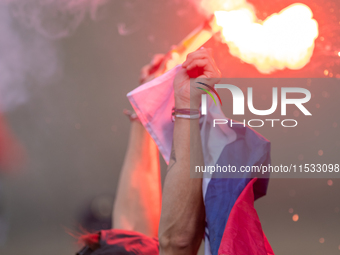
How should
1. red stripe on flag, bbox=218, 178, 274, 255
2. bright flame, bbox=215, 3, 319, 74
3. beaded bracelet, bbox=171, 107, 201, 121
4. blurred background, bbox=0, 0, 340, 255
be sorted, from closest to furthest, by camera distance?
1. red stripe on flag, bbox=218, 178, 274, 255
2. beaded bracelet, bbox=171, 107, 201, 121
3. bright flame, bbox=215, 3, 319, 74
4. blurred background, bbox=0, 0, 340, 255

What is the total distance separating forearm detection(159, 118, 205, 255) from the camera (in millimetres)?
574

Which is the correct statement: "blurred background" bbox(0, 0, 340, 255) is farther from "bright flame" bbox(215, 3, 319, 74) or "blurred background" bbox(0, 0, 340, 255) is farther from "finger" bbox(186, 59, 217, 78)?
"finger" bbox(186, 59, 217, 78)

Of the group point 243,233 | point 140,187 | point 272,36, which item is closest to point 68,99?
→ point 140,187

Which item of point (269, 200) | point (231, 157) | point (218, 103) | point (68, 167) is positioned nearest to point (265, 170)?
point (231, 157)

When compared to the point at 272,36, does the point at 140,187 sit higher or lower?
lower

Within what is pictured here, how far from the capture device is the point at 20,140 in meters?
1.63

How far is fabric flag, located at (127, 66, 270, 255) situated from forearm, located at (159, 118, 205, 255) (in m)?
0.03

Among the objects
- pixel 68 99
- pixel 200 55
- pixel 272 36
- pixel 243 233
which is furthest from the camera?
pixel 68 99

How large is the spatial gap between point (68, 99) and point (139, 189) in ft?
2.96

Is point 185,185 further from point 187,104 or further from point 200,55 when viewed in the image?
point 200,55

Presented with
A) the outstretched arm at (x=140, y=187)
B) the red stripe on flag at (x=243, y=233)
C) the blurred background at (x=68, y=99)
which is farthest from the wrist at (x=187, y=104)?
the blurred background at (x=68, y=99)

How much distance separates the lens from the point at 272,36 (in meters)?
0.87

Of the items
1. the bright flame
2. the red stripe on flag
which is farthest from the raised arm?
the bright flame

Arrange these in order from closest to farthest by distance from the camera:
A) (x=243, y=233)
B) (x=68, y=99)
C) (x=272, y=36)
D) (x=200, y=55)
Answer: (x=243, y=233), (x=200, y=55), (x=272, y=36), (x=68, y=99)
